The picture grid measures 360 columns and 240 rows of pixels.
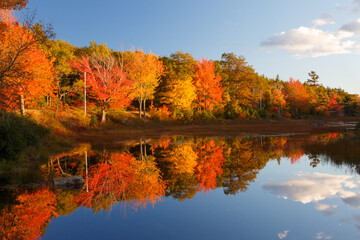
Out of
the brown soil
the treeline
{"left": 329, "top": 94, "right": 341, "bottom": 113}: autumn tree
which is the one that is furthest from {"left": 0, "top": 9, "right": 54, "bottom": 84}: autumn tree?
{"left": 329, "top": 94, "right": 341, "bottom": 113}: autumn tree

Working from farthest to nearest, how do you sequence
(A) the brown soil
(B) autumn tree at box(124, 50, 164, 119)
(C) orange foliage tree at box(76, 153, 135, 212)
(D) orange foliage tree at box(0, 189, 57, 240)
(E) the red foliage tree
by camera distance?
(E) the red foliage tree < (B) autumn tree at box(124, 50, 164, 119) < (A) the brown soil < (C) orange foliage tree at box(76, 153, 135, 212) < (D) orange foliage tree at box(0, 189, 57, 240)

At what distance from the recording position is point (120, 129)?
116 feet

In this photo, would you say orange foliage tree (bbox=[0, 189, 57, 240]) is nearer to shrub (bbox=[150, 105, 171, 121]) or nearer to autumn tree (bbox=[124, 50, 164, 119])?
autumn tree (bbox=[124, 50, 164, 119])

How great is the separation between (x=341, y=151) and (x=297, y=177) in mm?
8792

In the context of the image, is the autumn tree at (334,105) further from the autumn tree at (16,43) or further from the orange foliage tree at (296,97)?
the autumn tree at (16,43)

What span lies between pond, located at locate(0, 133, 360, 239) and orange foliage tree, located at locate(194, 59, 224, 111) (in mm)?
36127

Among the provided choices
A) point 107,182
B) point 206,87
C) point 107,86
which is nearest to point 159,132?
point 107,86

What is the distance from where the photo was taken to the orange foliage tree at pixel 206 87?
167 feet

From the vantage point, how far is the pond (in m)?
7.11

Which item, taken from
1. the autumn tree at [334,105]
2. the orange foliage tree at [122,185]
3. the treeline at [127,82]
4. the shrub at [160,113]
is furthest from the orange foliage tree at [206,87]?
the autumn tree at [334,105]

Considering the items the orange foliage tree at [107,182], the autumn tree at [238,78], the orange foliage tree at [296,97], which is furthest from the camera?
the orange foliage tree at [296,97]

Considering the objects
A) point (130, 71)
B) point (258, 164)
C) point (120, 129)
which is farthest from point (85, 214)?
point (130, 71)

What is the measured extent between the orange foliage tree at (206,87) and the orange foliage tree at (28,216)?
42.9 m

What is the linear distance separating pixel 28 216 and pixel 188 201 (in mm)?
5347
